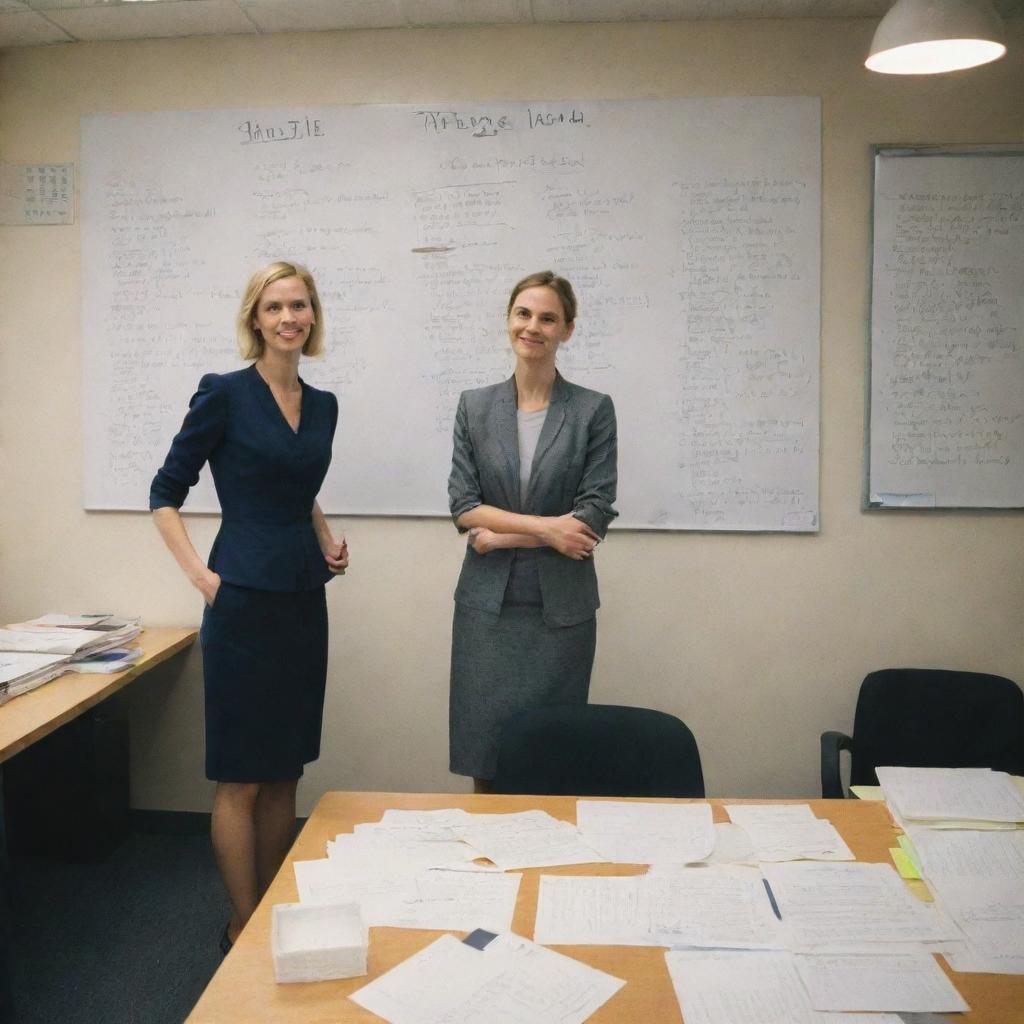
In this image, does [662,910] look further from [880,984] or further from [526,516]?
[526,516]

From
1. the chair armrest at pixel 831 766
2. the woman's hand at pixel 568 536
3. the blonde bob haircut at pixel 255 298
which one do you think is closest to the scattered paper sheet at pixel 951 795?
the chair armrest at pixel 831 766

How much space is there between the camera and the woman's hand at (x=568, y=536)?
246 cm

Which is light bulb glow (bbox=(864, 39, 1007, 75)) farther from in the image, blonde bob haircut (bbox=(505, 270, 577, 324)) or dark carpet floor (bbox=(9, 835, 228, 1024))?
dark carpet floor (bbox=(9, 835, 228, 1024))

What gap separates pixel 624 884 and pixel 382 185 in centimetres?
258

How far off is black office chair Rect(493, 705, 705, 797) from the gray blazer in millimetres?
481

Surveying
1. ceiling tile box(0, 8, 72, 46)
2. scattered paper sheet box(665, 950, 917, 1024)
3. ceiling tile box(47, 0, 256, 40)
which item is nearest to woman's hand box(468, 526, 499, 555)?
scattered paper sheet box(665, 950, 917, 1024)

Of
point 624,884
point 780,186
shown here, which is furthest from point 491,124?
point 624,884

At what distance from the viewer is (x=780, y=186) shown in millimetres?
3236

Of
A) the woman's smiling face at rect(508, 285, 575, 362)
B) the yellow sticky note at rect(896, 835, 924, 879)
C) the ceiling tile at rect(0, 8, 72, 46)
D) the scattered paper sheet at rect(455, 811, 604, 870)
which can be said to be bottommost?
the yellow sticky note at rect(896, 835, 924, 879)

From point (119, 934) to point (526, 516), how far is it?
1.74 m

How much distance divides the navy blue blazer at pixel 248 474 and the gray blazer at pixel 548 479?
425 mm

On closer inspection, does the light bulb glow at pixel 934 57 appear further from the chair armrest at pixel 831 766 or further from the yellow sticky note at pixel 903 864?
the chair armrest at pixel 831 766

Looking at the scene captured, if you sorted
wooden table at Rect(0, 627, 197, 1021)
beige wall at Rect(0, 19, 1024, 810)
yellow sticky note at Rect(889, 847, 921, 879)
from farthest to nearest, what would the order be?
1. beige wall at Rect(0, 19, 1024, 810)
2. wooden table at Rect(0, 627, 197, 1021)
3. yellow sticky note at Rect(889, 847, 921, 879)

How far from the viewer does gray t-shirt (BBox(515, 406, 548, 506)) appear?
2.58 m
